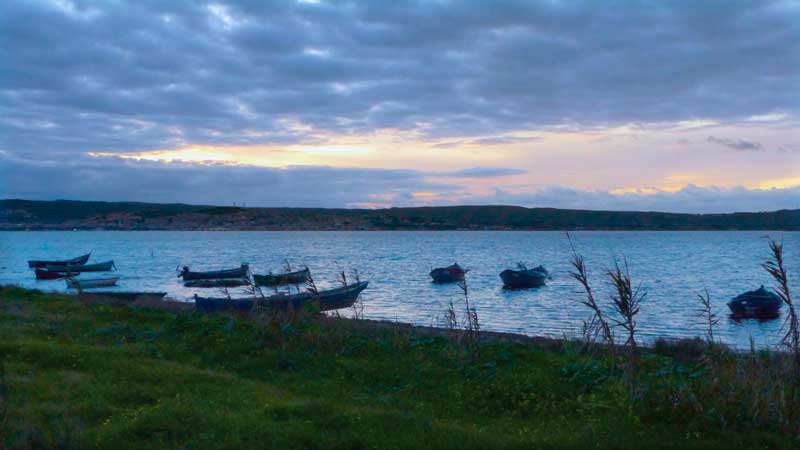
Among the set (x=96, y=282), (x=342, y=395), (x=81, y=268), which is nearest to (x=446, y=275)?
(x=96, y=282)

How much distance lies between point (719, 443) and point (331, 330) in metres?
7.77

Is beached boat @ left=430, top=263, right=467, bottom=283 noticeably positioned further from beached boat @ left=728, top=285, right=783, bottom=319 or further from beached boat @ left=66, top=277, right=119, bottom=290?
beached boat @ left=66, top=277, right=119, bottom=290

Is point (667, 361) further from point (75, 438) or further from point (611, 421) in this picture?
point (75, 438)

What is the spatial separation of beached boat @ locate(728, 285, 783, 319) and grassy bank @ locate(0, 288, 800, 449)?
2233 cm

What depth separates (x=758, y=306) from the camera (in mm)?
31891

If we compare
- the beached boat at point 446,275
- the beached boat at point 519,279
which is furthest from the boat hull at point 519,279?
the beached boat at point 446,275

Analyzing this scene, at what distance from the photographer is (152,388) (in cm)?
948

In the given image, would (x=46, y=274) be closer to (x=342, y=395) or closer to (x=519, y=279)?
(x=519, y=279)

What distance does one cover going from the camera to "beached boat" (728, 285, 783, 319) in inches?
1247

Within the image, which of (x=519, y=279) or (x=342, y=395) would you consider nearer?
(x=342, y=395)

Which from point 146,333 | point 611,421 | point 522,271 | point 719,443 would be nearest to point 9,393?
point 146,333

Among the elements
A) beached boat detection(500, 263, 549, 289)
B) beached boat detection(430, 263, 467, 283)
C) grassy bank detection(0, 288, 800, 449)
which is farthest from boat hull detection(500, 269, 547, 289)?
grassy bank detection(0, 288, 800, 449)

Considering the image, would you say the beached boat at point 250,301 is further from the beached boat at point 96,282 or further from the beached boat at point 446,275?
the beached boat at point 96,282

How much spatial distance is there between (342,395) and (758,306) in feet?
93.4
